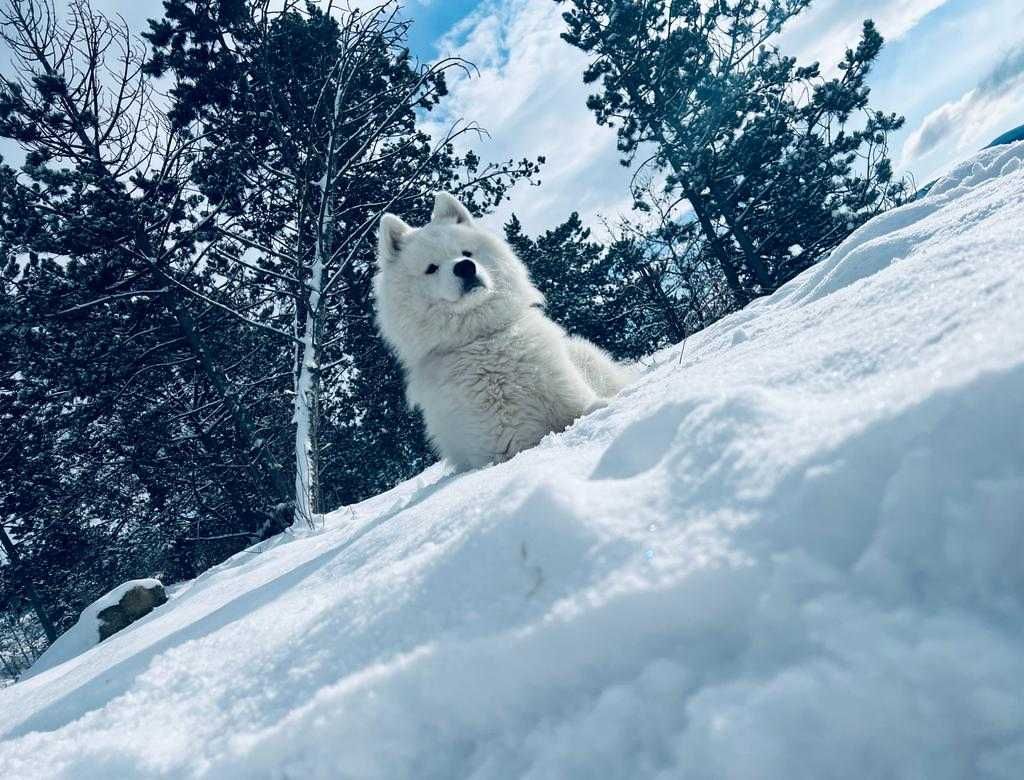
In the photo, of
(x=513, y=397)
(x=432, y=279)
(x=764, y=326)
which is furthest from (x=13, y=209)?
(x=764, y=326)

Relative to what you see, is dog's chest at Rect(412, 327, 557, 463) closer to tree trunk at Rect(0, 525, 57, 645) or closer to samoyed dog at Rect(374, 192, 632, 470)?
samoyed dog at Rect(374, 192, 632, 470)

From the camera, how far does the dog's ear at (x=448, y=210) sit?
4.84 meters

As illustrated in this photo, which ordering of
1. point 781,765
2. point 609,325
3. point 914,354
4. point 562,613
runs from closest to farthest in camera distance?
point 781,765, point 562,613, point 914,354, point 609,325

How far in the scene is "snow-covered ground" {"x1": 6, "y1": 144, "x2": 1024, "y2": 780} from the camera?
2.06ft

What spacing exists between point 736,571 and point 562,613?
27 cm

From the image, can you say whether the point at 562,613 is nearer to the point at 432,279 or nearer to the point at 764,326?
the point at 764,326

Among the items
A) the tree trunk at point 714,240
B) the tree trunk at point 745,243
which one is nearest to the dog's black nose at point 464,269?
the tree trunk at point 714,240

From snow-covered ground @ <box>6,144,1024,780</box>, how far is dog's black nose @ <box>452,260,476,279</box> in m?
2.75

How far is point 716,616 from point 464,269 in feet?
11.2

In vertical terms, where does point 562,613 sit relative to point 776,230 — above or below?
below

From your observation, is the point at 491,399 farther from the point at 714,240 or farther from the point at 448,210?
the point at 714,240

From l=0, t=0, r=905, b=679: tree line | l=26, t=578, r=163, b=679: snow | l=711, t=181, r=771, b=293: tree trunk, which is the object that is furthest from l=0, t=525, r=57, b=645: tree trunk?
l=711, t=181, r=771, b=293: tree trunk

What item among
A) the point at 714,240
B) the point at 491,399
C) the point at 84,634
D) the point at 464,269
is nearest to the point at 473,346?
the point at 491,399

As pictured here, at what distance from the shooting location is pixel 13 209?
831cm
